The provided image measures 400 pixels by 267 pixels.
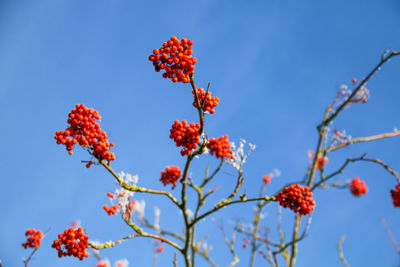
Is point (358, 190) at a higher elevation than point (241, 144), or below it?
higher

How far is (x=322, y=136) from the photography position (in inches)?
310

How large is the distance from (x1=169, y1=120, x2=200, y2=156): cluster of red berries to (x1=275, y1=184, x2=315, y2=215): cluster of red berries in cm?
154

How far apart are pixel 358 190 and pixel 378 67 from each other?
4.74 metres

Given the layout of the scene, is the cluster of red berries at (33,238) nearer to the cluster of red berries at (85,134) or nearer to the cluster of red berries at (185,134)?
the cluster of red berries at (85,134)

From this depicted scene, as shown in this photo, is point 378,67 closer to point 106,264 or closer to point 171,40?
point 171,40

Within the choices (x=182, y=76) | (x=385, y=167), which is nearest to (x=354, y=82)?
(x=385, y=167)

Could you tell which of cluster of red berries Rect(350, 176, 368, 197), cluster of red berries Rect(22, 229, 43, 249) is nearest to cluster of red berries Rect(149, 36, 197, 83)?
cluster of red berries Rect(22, 229, 43, 249)

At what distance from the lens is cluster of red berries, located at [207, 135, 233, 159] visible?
202 inches

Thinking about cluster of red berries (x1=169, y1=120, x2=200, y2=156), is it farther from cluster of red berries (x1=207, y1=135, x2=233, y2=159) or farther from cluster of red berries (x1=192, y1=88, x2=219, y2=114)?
cluster of red berries (x1=207, y1=135, x2=233, y2=159)

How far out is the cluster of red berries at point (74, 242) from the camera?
153 inches

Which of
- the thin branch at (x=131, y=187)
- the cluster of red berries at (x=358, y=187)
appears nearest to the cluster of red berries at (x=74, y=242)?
the thin branch at (x=131, y=187)

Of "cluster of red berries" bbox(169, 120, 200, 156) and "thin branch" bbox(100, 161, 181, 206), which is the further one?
"cluster of red berries" bbox(169, 120, 200, 156)

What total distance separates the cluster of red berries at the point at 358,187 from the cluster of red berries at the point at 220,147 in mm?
5994

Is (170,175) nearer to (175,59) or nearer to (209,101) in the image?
(209,101)
